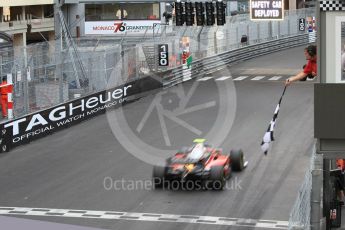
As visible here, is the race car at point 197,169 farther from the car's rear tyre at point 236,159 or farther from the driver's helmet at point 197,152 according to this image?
the car's rear tyre at point 236,159

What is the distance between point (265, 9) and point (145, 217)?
28439mm

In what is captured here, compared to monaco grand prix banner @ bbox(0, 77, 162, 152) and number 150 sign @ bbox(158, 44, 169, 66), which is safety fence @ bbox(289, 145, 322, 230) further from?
number 150 sign @ bbox(158, 44, 169, 66)

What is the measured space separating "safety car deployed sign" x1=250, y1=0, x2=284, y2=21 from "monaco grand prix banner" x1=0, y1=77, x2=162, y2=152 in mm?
11085

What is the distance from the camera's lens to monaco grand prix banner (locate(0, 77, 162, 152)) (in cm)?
2467

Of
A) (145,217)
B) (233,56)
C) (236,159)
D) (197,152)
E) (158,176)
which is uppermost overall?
(233,56)

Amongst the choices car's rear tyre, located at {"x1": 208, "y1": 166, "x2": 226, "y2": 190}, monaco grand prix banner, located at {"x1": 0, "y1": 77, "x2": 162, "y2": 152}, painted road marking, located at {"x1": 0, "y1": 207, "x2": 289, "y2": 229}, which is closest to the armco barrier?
monaco grand prix banner, located at {"x1": 0, "y1": 77, "x2": 162, "y2": 152}

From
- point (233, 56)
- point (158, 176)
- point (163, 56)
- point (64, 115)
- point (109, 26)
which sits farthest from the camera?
point (109, 26)

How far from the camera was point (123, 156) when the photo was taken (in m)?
23.6

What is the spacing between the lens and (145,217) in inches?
674

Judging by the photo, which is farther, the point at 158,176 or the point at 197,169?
the point at 158,176

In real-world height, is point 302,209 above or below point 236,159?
above

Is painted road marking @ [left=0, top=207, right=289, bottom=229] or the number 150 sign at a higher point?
the number 150 sign

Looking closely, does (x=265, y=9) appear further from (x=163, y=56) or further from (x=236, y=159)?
(x=236, y=159)

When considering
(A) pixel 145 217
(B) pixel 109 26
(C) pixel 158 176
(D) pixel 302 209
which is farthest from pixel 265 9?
(D) pixel 302 209
